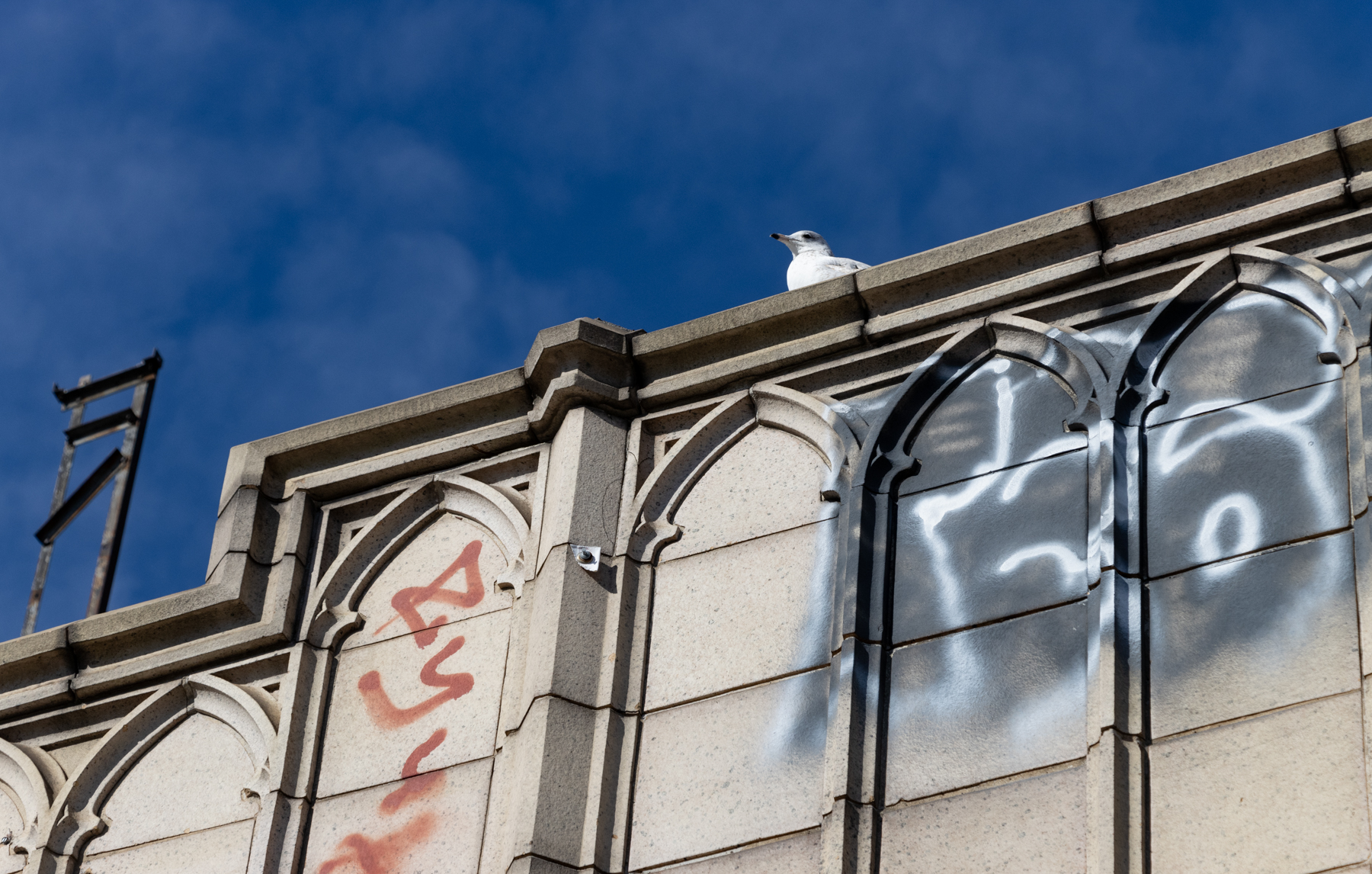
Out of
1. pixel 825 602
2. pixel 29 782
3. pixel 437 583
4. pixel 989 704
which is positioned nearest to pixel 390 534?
pixel 437 583

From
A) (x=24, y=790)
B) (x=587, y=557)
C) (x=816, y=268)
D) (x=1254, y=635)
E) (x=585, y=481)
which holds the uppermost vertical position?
(x=816, y=268)

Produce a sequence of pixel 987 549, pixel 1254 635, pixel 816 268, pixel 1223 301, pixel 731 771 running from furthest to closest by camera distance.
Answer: pixel 816 268, pixel 1223 301, pixel 987 549, pixel 731 771, pixel 1254 635

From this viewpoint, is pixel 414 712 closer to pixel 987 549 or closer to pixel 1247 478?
pixel 987 549

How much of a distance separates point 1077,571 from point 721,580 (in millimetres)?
1739

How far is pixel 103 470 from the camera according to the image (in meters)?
15.3

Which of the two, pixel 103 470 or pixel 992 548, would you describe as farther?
pixel 103 470

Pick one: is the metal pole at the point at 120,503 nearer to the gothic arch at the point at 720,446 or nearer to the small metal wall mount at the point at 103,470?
the small metal wall mount at the point at 103,470

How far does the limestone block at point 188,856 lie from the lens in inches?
427

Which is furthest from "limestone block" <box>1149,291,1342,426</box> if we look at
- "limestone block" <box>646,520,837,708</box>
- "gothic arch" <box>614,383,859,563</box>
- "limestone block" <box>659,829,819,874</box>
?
"limestone block" <box>659,829,819,874</box>

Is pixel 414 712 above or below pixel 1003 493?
below

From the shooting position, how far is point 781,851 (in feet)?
31.0

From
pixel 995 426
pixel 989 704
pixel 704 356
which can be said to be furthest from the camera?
pixel 704 356

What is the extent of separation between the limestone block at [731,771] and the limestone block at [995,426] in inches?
45.8

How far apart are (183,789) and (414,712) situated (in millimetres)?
1299
